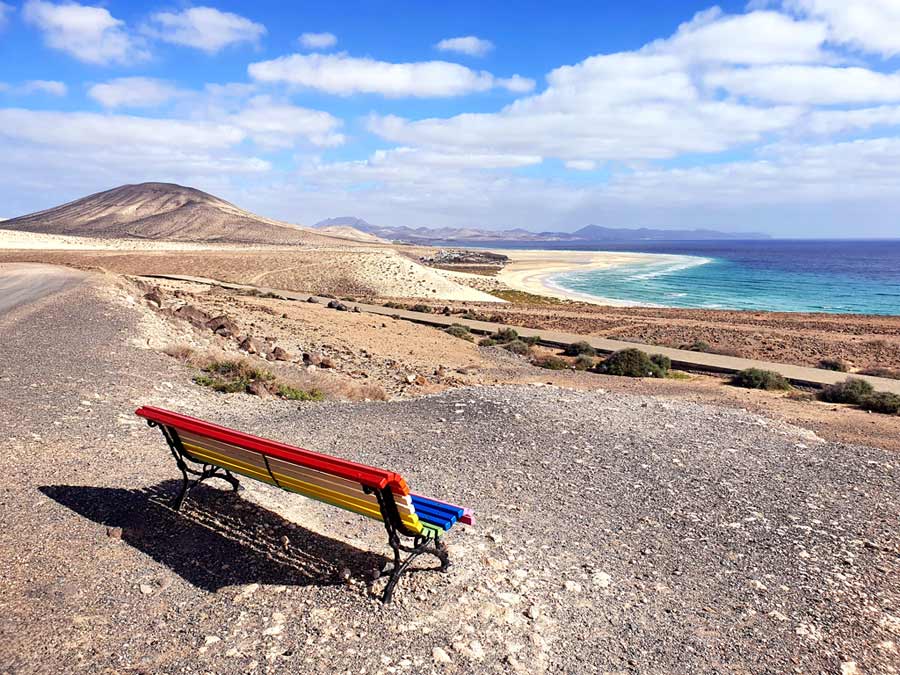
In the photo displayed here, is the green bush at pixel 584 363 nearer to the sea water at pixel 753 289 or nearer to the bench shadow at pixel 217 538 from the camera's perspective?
the bench shadow at pixel 217 538

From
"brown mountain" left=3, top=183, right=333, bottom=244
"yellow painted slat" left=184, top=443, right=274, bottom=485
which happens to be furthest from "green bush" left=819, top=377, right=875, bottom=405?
"brown mountain" left=3, top=183, right=333, bottom=244

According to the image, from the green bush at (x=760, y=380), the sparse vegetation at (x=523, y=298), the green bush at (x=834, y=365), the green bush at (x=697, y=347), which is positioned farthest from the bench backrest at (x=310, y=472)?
the sparse vegetation at (x=523, y=298)

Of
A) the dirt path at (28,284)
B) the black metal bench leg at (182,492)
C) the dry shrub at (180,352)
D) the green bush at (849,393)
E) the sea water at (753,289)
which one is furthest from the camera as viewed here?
the sea water at (753,289)

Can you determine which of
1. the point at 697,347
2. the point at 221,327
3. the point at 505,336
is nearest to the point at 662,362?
the point at 697,347

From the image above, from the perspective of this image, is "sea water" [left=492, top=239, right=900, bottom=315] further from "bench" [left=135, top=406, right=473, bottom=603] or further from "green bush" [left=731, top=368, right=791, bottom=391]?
"bench" [left=135, top=406, right=473, bottom=603]

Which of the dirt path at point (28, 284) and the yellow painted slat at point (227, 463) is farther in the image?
the dirt path at point (28, 284)

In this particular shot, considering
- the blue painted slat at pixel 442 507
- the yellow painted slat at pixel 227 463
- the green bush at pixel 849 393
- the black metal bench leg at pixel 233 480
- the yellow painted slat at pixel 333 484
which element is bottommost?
the green bush at pixel 849 393

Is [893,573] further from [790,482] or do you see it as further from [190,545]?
[190,545]
